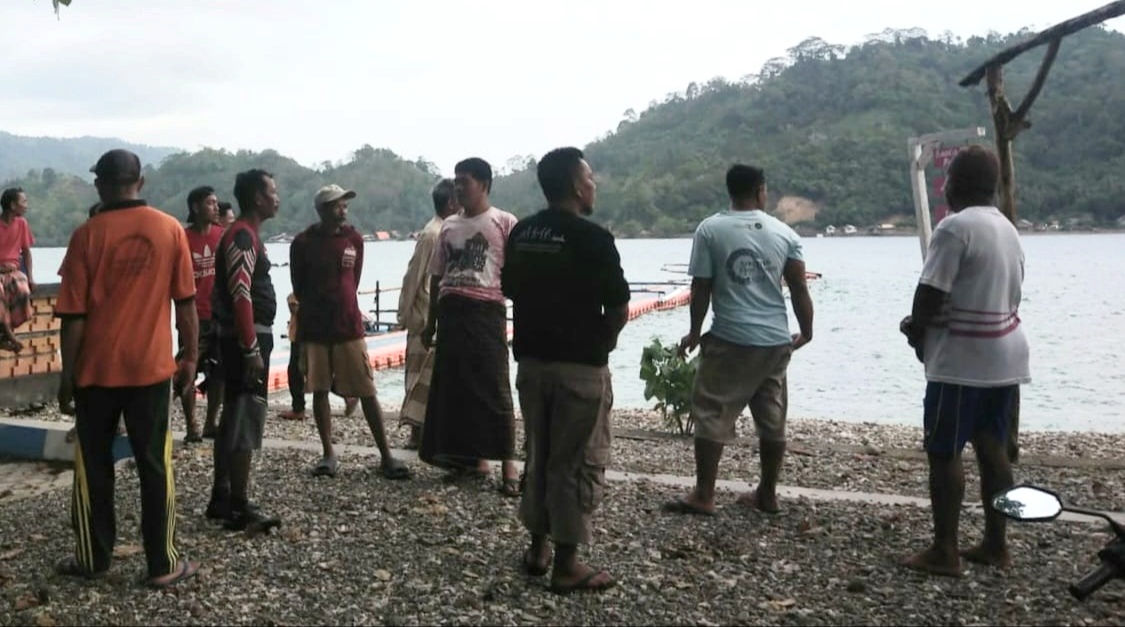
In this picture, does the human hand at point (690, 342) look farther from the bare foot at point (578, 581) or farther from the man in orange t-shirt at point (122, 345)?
the man in orange t-shirt at point (122, 345)

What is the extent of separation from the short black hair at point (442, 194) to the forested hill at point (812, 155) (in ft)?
159

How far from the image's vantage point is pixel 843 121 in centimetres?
7569

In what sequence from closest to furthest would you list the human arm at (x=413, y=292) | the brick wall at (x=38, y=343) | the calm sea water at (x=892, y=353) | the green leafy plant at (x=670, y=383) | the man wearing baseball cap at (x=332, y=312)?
1. the man wearing baseball cap at (x=332, y=312)
2. the human arm at (x=413, y=292)
3. the green leafy plant at (x=670, y=383)
4. the brick wall at (x=38, y=343)
5. the calm sea water at (x=892, y=353)

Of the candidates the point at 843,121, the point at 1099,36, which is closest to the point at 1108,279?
the point at 1099,36

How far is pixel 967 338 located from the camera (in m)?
4.36

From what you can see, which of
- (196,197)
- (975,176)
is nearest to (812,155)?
(196,197)

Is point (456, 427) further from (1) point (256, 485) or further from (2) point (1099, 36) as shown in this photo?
(2) point (1099, 36)

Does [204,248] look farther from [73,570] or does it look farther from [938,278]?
[938,278]

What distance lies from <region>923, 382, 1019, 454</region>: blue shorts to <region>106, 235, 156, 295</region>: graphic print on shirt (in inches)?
130

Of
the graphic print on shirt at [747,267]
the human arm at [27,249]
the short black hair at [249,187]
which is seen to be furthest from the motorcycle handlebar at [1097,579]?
the human arm at [27,249]

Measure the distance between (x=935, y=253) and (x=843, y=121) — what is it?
2955 inches

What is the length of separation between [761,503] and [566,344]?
2.05 m

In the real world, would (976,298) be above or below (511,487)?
above

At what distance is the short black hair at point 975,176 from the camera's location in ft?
14.5
